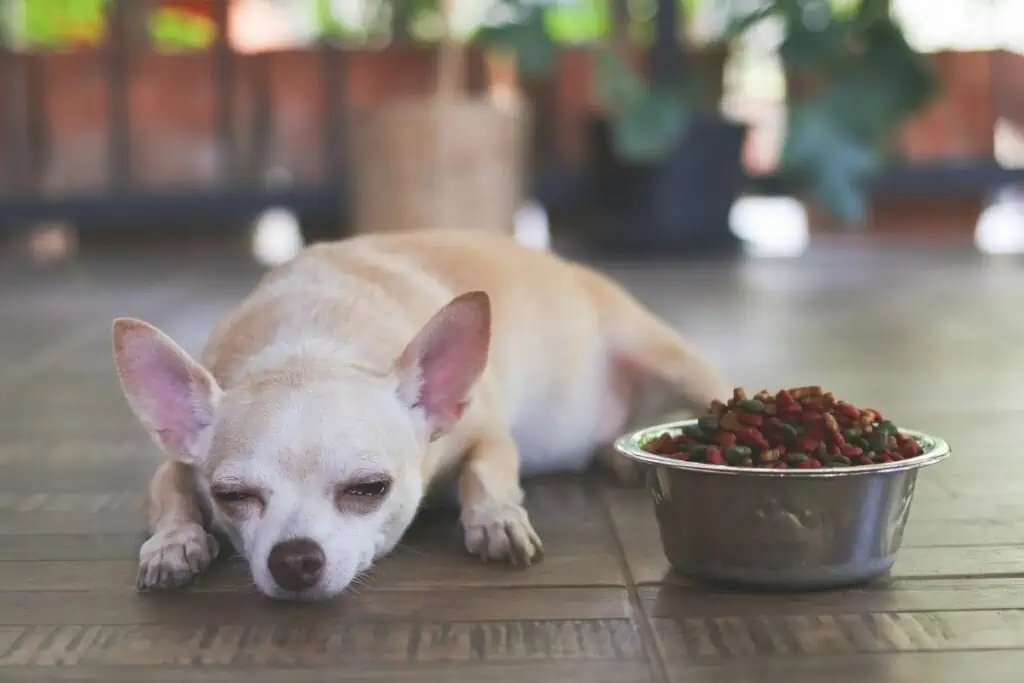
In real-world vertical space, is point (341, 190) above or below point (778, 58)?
below

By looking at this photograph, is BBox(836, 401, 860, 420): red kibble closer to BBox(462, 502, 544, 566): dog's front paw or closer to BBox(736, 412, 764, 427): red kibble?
BBox(736, 412, 764, 427): red kibble

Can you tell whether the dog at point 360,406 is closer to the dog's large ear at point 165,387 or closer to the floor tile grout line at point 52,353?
the dog's large ear at point 165,387

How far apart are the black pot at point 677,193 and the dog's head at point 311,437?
11.7 ft

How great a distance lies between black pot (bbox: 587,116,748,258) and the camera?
4.89 metres

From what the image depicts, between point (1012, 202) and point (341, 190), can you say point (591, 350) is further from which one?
point (1012, 202)

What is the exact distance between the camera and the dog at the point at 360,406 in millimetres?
1264

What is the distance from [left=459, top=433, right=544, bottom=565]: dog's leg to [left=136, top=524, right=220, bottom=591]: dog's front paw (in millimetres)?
285

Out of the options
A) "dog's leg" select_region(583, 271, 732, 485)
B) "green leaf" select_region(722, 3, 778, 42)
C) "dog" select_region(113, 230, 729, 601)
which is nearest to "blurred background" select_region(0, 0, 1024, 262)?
"green leaf" select_region(722, 3, 778, 42)

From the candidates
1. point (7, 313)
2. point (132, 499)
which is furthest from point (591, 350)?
point (7, 313)

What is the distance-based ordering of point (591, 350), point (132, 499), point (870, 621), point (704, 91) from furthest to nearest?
point (704, 91) < point (591, 350) < point (132, 499) < point (870, 621)

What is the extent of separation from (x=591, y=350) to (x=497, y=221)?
2558 mm

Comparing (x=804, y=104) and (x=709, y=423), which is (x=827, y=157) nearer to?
(x=804, y=104)

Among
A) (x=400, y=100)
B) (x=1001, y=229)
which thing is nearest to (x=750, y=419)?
(x=400, y=100)

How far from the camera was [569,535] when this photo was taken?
1.51 meters
